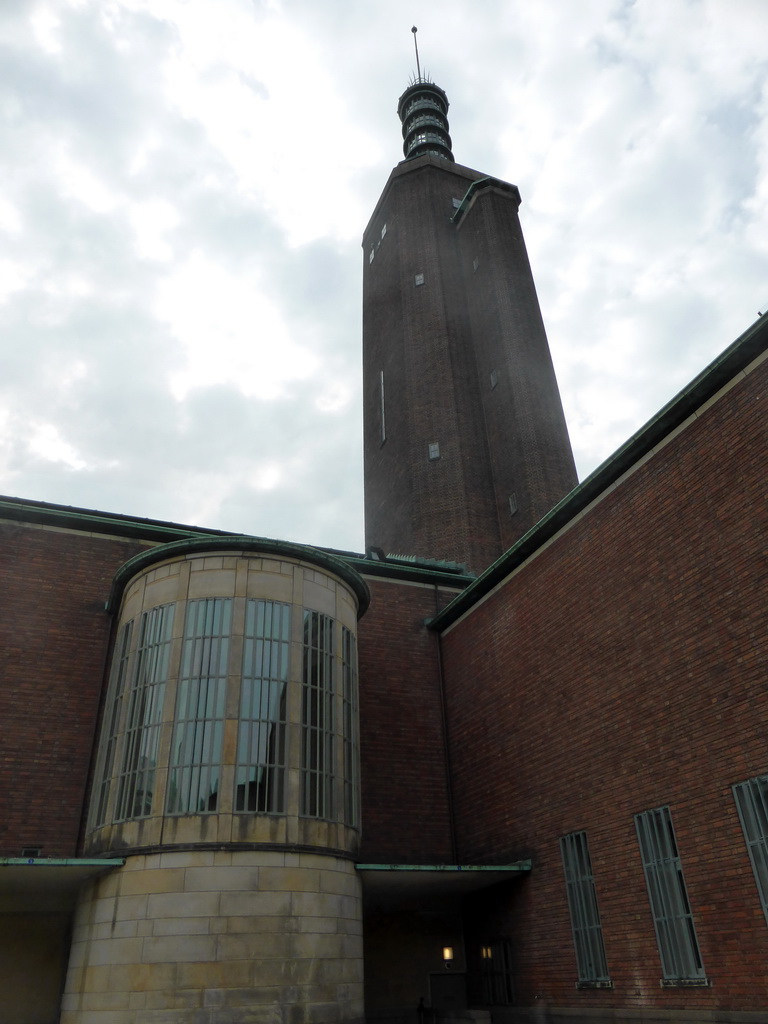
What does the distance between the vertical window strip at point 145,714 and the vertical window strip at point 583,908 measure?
813cm

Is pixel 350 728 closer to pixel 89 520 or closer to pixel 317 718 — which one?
pixel 317 718

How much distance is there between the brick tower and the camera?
3369 cm

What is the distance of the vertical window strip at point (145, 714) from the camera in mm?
14180

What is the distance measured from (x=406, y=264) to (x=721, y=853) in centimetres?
3489

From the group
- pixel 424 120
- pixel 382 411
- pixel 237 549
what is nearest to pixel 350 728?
pixel 237 549

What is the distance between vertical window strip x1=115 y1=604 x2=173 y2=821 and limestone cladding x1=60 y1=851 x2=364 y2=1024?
114 cm

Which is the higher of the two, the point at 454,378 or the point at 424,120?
the point at 424,120

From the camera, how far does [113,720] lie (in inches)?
624

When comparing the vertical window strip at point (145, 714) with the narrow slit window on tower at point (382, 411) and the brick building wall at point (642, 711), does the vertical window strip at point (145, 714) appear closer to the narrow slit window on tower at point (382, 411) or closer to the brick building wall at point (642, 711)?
the brick building wall at point (642, 711)

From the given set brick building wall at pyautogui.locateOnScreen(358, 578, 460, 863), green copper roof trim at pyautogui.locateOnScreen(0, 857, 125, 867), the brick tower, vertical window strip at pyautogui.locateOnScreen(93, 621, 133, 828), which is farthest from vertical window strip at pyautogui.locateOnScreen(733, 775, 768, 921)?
the brick tower

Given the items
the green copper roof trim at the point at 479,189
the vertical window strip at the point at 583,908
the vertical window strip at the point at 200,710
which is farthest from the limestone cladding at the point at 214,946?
the green copper roof trim at the point at 479,189

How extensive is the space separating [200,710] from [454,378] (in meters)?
26.0

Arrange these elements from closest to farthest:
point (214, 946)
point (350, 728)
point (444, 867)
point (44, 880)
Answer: point (214, 946) → point (44, 880) → point (444, 867) → point (350, 728)

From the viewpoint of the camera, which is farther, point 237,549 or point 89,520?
point 89,520
